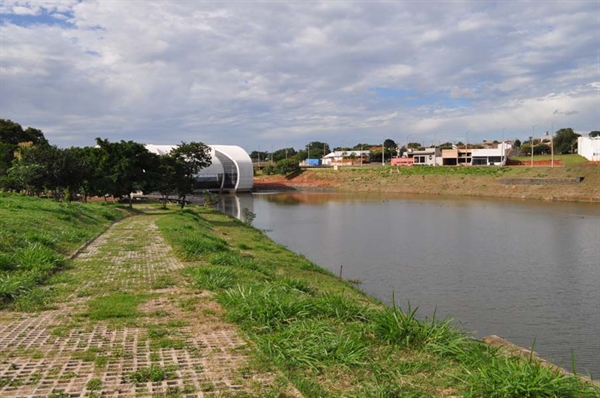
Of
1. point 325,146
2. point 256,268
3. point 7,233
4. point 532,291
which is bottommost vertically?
point 532,291

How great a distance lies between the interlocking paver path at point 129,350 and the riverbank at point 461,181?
5933cm

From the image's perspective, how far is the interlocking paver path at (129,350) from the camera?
5.28 meters

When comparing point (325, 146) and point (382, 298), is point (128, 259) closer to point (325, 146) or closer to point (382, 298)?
point (382, 298)

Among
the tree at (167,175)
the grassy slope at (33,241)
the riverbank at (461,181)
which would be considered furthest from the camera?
the riverbank at (461,181)

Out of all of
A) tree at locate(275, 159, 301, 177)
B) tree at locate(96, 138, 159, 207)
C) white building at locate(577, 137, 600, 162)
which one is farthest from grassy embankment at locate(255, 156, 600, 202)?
tree at locate(96, 138, 159, 207)

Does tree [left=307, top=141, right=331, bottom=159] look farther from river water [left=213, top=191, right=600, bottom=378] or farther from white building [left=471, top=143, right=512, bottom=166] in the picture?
river water [left=213, top=191, right=600, bottom=378]

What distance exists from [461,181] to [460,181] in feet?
0.68

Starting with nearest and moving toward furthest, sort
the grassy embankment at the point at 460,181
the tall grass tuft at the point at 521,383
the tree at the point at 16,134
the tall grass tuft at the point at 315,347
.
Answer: the tall grass tuft at the point at 521,383
the tall grass tuft at the point at 315,347
the grassy embankment at the point at 460,181
the tree at the point at 16,134

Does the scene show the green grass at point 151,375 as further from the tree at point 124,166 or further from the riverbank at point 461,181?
the riverbank at point 461,181

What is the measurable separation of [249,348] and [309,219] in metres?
33.4

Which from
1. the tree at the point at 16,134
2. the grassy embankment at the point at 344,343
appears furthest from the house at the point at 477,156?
the grassy embankment at the point at 344,343

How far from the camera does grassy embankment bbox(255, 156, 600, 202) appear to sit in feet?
201

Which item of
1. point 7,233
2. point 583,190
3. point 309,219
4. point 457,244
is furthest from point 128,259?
point 583,190

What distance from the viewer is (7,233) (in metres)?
13.5
